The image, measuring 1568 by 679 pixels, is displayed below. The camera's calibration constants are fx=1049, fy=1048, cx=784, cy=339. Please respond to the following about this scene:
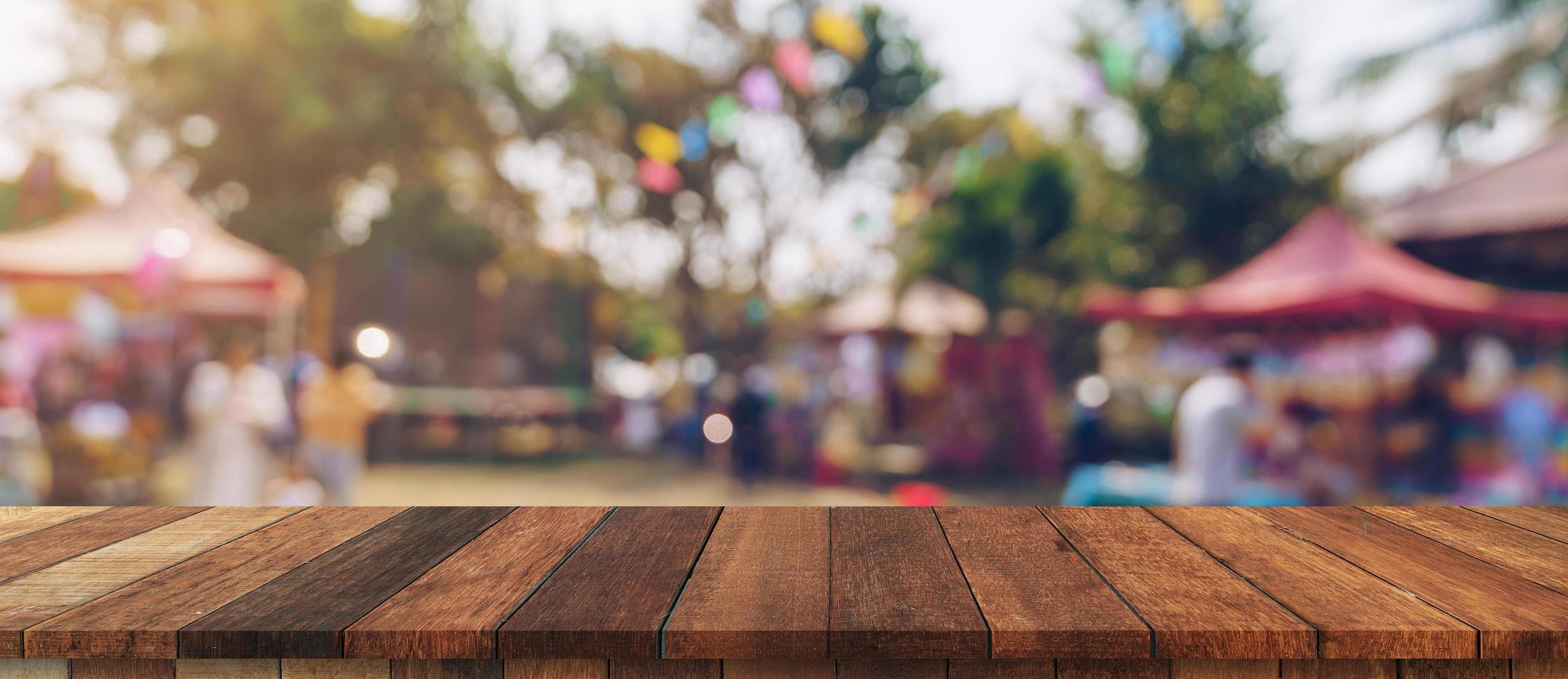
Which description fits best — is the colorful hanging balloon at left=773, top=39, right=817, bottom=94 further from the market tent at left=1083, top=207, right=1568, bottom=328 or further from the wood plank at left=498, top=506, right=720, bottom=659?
the wood plank at left=498, top=506, right=720, bottom=659

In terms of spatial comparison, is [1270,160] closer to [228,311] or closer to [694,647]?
[228,311]

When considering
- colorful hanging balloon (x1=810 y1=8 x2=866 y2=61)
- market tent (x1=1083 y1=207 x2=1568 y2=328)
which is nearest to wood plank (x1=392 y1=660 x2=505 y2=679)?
market tent (x1=1083 y1=207 x2=1568 y2=328)

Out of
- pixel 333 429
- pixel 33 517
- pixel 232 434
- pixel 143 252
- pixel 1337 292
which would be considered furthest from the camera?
pixel 143 252

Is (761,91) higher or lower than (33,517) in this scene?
higher

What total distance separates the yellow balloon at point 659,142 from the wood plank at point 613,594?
52.0ft

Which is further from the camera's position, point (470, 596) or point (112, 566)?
point (112, 566)

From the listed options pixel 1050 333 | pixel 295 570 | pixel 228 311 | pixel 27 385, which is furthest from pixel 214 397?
pixel 1050 333

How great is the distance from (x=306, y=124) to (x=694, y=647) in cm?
1845

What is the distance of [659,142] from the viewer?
55.9ft

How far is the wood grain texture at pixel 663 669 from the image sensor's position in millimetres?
1183

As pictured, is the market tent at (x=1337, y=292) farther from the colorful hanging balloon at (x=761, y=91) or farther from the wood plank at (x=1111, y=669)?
the colorful hanging balloon at (x=761, y=91)

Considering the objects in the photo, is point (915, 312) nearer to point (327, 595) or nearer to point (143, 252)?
point (143, 252)

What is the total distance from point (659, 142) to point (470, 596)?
53.3ft

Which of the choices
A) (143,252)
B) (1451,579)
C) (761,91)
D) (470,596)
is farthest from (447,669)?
(761,91)
